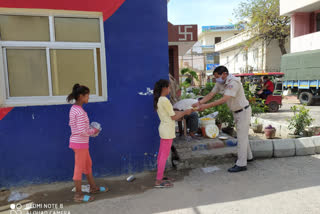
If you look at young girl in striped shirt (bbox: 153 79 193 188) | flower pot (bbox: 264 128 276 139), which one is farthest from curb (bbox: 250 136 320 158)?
young girl in striped shirt (bbox: 153 79 193 188)

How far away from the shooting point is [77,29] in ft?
12.3

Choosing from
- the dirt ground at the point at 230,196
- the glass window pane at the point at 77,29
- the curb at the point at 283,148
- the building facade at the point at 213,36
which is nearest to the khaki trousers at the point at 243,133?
the dirt ground at the point at 230,196

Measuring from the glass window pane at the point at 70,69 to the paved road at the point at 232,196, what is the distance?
184 centimetres

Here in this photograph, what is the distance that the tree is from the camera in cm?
1822

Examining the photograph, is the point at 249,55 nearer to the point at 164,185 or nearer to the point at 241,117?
the point at 241,117

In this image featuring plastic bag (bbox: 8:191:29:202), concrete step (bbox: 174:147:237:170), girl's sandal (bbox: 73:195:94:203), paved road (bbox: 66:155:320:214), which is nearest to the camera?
paved road (bbox: 66:155:320:214)

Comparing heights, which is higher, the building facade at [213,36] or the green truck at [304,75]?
the building facade at [213,36]

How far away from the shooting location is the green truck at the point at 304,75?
1191 cm

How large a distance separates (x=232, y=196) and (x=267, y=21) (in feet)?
61.2

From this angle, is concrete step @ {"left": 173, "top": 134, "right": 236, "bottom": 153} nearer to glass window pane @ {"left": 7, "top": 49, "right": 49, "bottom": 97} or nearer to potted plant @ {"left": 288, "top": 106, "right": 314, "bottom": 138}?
potted plant @ {"left": 288, "top": 106, "right": 314, "bottom": 138}

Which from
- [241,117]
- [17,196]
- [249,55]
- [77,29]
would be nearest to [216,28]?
[249,55]

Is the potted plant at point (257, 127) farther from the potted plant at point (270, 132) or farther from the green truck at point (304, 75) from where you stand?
the green truck at point (304, 75)

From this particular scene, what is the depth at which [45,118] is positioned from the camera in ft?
11.9

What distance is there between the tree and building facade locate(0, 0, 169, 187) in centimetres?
1732
